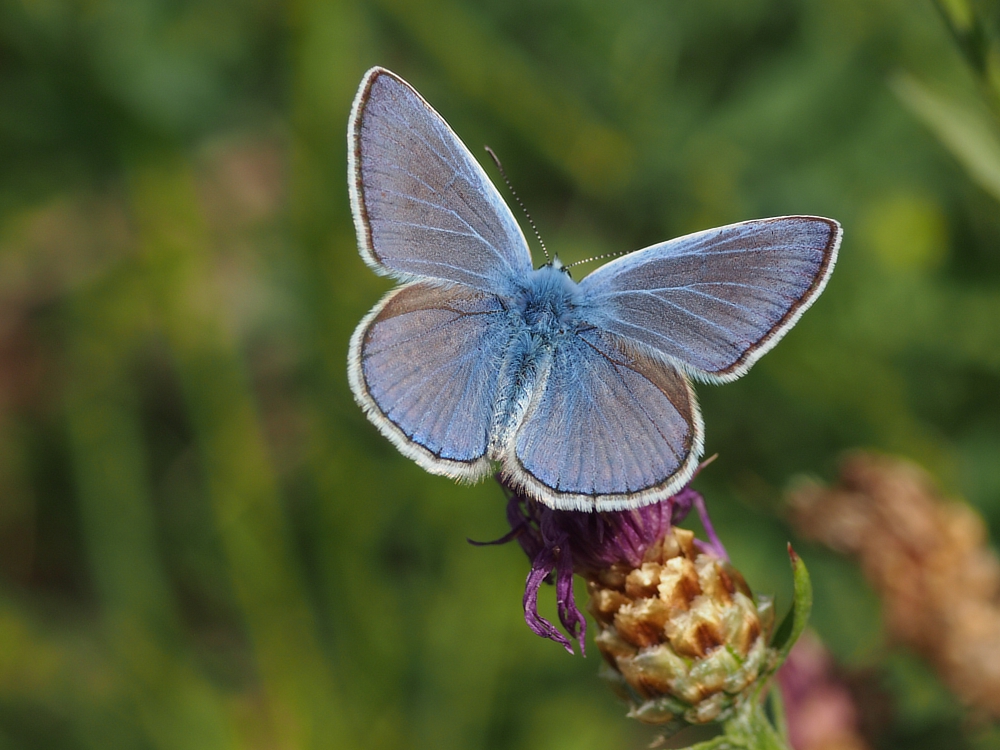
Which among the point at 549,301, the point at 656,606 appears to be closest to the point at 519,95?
the point at 549,301

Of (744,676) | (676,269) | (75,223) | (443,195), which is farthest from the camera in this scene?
(75,223)

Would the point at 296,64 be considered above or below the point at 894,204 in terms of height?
above

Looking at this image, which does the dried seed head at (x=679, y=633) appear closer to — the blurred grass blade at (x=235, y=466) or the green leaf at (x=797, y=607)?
the green leaf at (x=797, y=607)

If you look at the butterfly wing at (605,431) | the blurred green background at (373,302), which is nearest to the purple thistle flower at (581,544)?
the butterfly wing at (605,431)

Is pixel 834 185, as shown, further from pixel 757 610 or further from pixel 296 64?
pixel 757 610

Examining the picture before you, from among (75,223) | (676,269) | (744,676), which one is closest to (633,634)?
(744,676)

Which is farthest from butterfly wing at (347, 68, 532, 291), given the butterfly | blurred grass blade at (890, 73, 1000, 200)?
blurred grass blade at (890, 73, 1000, 200)

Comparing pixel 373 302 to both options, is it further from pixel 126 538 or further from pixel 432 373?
pixel 432 373
